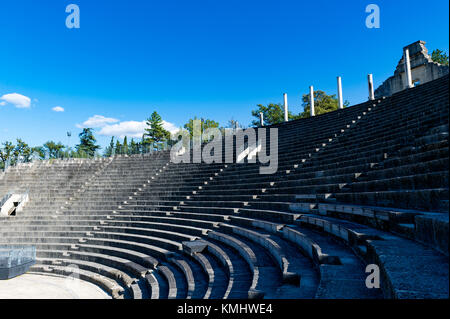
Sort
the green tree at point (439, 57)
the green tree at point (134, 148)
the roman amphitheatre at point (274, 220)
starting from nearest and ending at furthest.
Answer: the roman amphitheatre at point (274, 220)
the green tree at point (134, 148)
the green tree at point (439, 57)

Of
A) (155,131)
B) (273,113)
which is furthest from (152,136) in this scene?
(273,113)

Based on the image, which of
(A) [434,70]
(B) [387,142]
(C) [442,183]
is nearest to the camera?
(C) [442,183]

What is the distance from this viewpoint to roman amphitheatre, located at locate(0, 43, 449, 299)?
10.5ft

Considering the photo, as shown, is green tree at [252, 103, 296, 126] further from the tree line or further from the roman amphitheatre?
the roman amphitheatre

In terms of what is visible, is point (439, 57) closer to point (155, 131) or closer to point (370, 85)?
point (370, 85)

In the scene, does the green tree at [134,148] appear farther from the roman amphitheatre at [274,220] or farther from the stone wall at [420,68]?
the stone wall at [420,68]

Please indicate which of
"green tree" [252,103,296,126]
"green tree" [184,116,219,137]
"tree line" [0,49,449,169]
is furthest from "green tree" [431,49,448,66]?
"green tree" [184,116,219,137]

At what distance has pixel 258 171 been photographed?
11812mm

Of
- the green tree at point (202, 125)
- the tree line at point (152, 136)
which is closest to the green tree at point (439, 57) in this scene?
the tree line at point (152, 136)

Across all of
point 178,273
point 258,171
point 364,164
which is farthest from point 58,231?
point 364,164

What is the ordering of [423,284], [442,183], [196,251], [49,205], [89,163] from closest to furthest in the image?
[423,284] < [442,183] < [196,251] < [49,205] < [89,163]

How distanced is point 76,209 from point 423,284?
631 inches

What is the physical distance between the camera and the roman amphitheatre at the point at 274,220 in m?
3.20

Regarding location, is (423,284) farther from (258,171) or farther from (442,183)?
(258,171)
